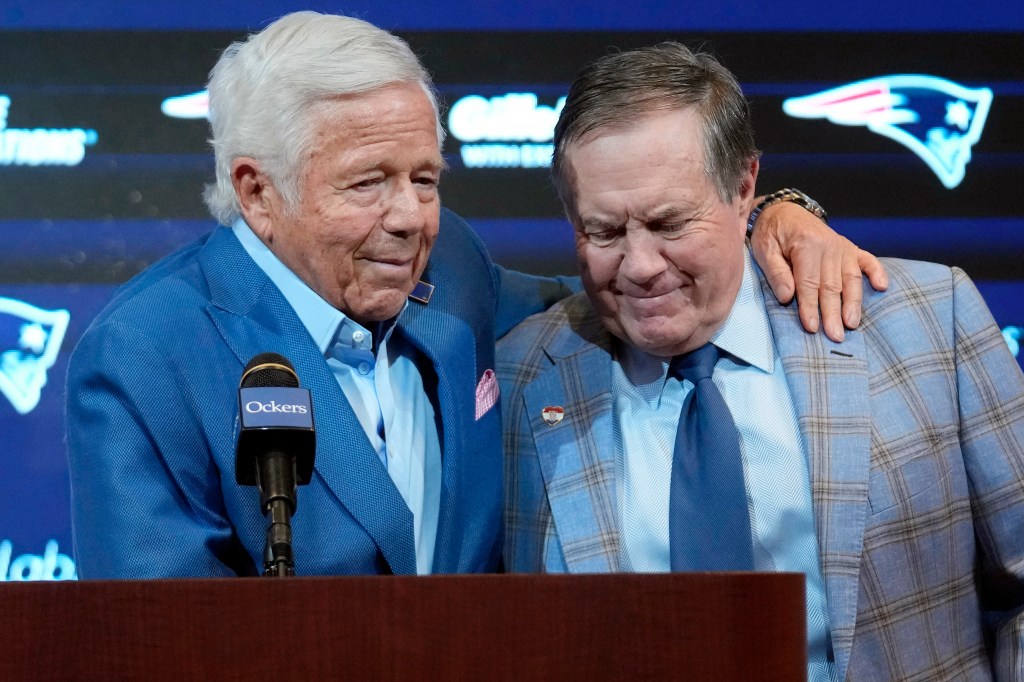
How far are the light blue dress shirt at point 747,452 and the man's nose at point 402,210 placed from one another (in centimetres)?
48

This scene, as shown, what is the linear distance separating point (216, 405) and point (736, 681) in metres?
0.93

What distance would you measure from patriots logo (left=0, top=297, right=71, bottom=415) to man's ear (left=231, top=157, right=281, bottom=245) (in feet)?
3.43

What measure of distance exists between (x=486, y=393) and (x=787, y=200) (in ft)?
2.24

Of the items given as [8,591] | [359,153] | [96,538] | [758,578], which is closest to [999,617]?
[758,578]

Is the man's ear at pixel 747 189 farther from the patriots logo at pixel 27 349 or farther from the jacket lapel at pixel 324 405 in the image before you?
the patriots logo at pixel 27 349

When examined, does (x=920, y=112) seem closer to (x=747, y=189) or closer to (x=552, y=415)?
(x=747, y=189)

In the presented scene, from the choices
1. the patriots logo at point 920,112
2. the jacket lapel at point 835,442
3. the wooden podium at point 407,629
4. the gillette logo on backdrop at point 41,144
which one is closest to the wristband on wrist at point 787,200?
the jacket lapel at point 835,442

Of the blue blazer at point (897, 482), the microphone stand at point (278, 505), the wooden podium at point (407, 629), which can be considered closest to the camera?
the wooden podium at point (407, 629)

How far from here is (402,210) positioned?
195cm

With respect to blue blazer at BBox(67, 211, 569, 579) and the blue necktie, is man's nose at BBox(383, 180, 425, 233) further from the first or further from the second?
the blue necktie

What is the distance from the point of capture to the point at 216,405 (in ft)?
6.05

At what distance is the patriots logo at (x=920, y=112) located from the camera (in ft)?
9.72

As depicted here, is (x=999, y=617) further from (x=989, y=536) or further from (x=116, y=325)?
(x=116, y=325)

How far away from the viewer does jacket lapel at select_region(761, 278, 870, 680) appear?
1.94 m
